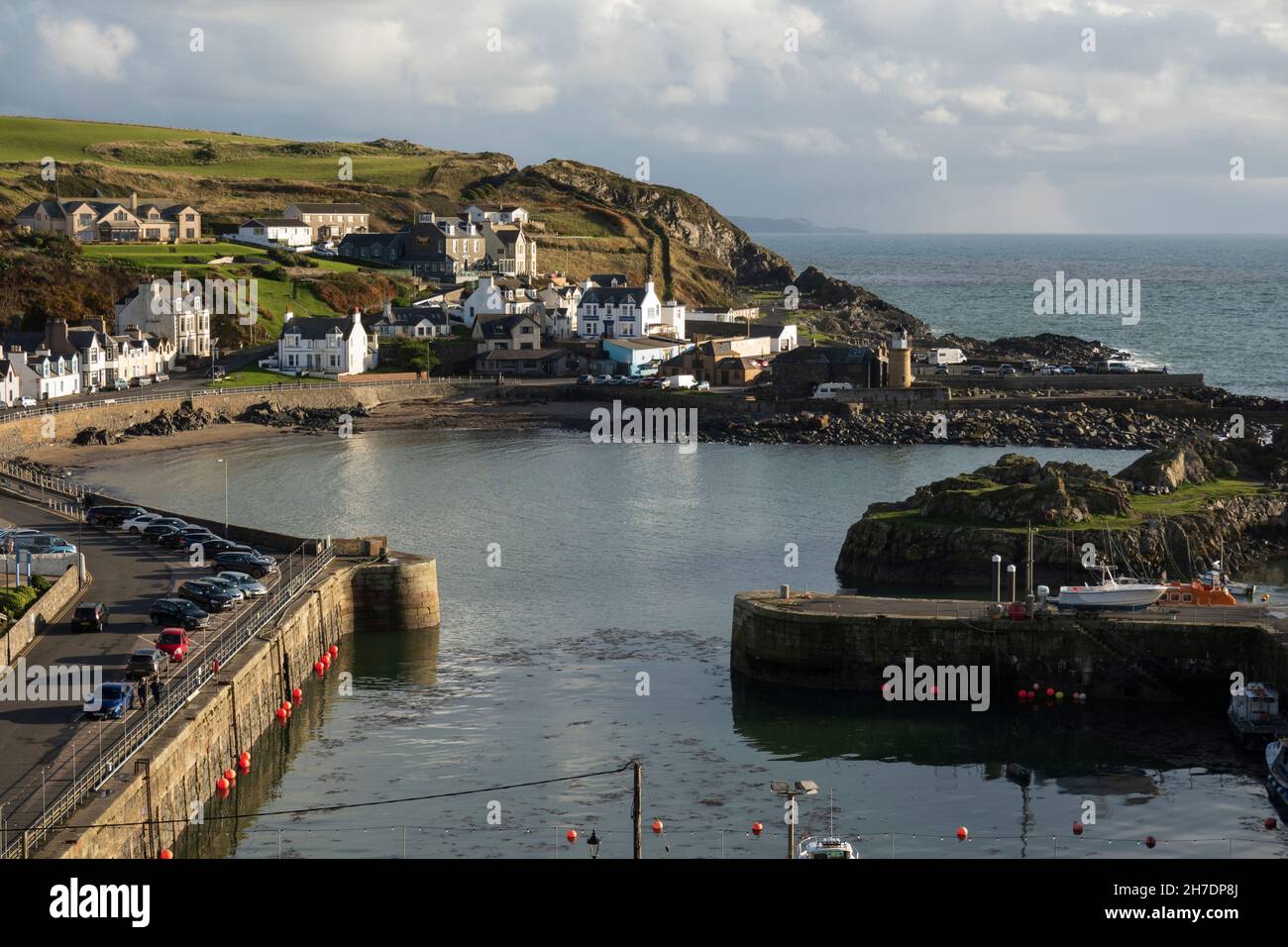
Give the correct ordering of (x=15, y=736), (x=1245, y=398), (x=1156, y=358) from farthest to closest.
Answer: (x=1156, y=358), (x=1245, y=398), (x=15, y=736)

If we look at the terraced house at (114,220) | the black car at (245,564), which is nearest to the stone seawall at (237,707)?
the black car at (245,564)

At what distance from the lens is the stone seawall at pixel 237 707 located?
27.7 m

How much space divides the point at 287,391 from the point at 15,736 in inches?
2616

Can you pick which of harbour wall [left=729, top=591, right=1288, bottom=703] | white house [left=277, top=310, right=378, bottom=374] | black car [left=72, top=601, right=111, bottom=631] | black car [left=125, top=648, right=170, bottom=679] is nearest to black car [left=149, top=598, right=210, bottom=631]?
black car [left=72, top=601, right=111, bottom=631]

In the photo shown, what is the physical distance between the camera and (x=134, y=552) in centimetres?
5056

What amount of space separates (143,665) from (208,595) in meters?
7.39

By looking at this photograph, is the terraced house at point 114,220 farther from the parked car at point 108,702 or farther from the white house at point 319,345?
the parked car at point 108,702

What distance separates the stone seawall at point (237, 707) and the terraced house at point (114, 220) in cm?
8149

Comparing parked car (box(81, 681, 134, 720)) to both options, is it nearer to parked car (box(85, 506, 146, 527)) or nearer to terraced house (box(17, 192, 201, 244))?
parked car (box(85, 506, 146, 527))

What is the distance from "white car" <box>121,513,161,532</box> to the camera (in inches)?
2117

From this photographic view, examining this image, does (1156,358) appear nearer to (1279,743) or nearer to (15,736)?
(1279,743)

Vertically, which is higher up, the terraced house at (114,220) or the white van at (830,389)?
the terraced house at (114,220)

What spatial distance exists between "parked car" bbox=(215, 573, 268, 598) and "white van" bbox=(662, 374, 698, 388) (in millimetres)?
58477
